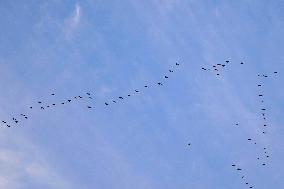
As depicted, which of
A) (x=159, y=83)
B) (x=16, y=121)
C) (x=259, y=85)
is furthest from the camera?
(x=16, y=121)

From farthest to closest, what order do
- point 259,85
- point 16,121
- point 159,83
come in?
point 16,121 < point 159,83 < point 259,85

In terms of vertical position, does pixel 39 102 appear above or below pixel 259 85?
below

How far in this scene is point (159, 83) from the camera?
125 feet

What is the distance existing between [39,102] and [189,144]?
35884mm

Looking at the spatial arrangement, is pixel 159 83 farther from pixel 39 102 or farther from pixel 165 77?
pixel 39 102

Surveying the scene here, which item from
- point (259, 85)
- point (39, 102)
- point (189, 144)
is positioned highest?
point (259, 85)

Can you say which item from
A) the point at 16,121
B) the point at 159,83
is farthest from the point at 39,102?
the point at 159,83

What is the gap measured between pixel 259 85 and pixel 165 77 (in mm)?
19160

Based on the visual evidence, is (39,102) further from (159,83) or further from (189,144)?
(189,144)

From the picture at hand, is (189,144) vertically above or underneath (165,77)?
underneath

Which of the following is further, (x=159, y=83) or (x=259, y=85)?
(x=159, y=83)

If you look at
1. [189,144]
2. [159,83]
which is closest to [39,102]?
[159,83]

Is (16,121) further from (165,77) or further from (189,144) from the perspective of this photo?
(189,144)

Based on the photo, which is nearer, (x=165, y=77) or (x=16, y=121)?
(x=165, y=77)
